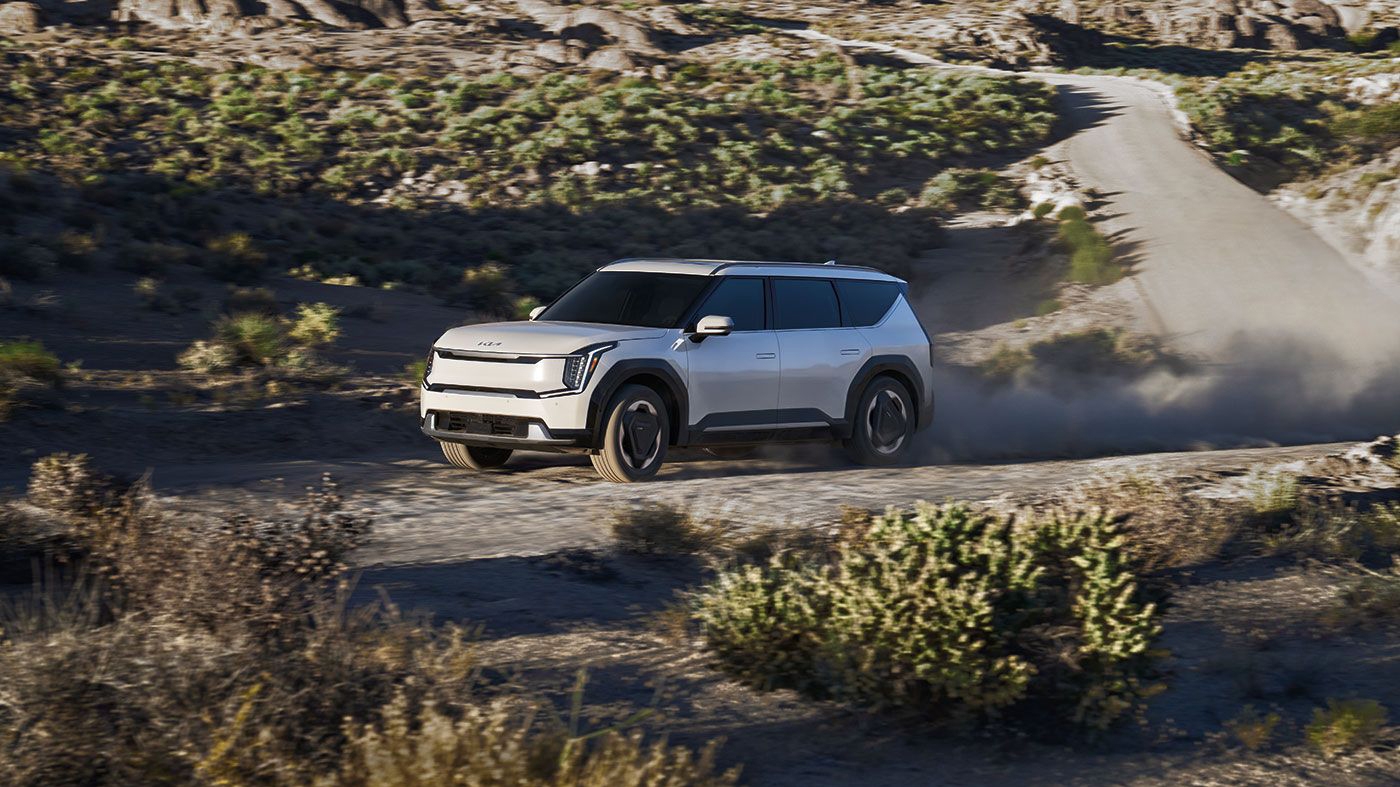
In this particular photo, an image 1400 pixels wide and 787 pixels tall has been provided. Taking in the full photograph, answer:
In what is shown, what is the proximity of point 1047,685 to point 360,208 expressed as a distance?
103 ft

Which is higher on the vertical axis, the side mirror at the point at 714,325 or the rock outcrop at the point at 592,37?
the rock outcrop at the point at 592,37

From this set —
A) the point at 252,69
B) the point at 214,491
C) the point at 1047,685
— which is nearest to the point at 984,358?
the point at 214,491

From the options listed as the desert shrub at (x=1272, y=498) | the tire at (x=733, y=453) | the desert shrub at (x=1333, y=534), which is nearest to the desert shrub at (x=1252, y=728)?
the desert shrub at (x=1333, y=534)

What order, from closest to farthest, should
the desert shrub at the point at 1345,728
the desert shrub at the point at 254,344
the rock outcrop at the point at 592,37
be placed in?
the desert shrub at the point at 1345,728 < the desert shrub at the point at 254,344 < the rock outcrop at the point at 592,37

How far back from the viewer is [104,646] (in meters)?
5.05

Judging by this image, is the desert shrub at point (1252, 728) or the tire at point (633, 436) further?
the tire at point (633, 436)

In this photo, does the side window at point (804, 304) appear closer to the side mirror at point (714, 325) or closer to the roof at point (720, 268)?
the roof at point (720, 268)

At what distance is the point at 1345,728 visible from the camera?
5918 millimetres

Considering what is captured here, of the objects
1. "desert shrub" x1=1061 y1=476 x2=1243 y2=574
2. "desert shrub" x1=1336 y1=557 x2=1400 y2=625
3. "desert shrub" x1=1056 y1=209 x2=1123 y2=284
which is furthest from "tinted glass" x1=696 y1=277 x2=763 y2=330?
"desert shrub" x1=1056 y1=209 x2=1123 y2=284

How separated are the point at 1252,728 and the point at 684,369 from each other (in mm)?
6144

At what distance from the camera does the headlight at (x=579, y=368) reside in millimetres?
10875

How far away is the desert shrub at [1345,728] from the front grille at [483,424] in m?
6.41

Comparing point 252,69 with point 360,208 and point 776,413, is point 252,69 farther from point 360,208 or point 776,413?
point 776,413

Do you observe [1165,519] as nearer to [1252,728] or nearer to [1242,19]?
[1252,728]
